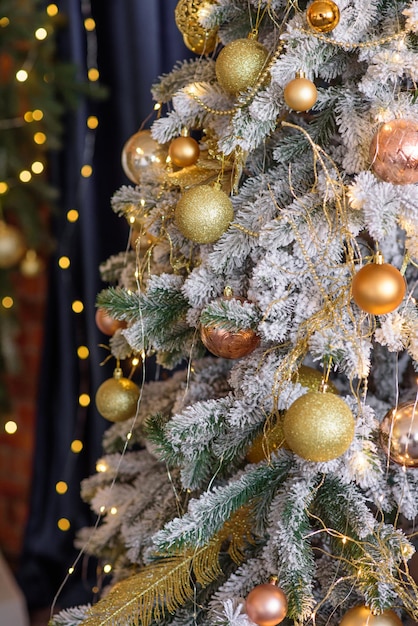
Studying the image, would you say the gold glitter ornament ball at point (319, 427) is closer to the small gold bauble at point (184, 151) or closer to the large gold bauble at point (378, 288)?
the large gold bauble at point (378, 288)

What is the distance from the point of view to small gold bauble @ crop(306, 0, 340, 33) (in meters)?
0.68

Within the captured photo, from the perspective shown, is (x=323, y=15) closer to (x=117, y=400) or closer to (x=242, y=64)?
(x=242, y=64)

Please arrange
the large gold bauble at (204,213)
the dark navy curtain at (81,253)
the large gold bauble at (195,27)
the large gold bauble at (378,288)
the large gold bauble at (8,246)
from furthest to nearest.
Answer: the large gold bauble at (8,246) < the dark navy curtain at (81,253) < the large gold bauble at (195,27) < the large gold bauble at (204,213) < the large gold bauble at (378,288)

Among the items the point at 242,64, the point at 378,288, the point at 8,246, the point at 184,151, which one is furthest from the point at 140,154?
the point at 8,246

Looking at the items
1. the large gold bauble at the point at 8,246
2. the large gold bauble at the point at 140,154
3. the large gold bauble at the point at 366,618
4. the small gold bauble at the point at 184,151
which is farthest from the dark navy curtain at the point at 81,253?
the large gold bauble at the point at 366,618

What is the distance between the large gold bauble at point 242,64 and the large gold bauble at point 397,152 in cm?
16

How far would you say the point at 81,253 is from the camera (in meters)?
1.68

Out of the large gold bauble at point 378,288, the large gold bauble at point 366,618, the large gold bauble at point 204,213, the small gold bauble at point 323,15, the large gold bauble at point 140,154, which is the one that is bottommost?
the large gold bauble at point 366,618

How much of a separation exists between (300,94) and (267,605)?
0.52m

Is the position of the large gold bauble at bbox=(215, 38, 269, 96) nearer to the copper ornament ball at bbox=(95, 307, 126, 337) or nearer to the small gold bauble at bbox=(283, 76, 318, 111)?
the small gold bauble at bbox=(283, 76, 318, 111)

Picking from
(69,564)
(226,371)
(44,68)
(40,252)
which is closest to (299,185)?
(226,371)

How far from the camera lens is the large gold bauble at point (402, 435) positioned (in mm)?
718

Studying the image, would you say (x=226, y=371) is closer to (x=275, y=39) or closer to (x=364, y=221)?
(x=364, y=221)

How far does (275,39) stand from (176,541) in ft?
1.87
